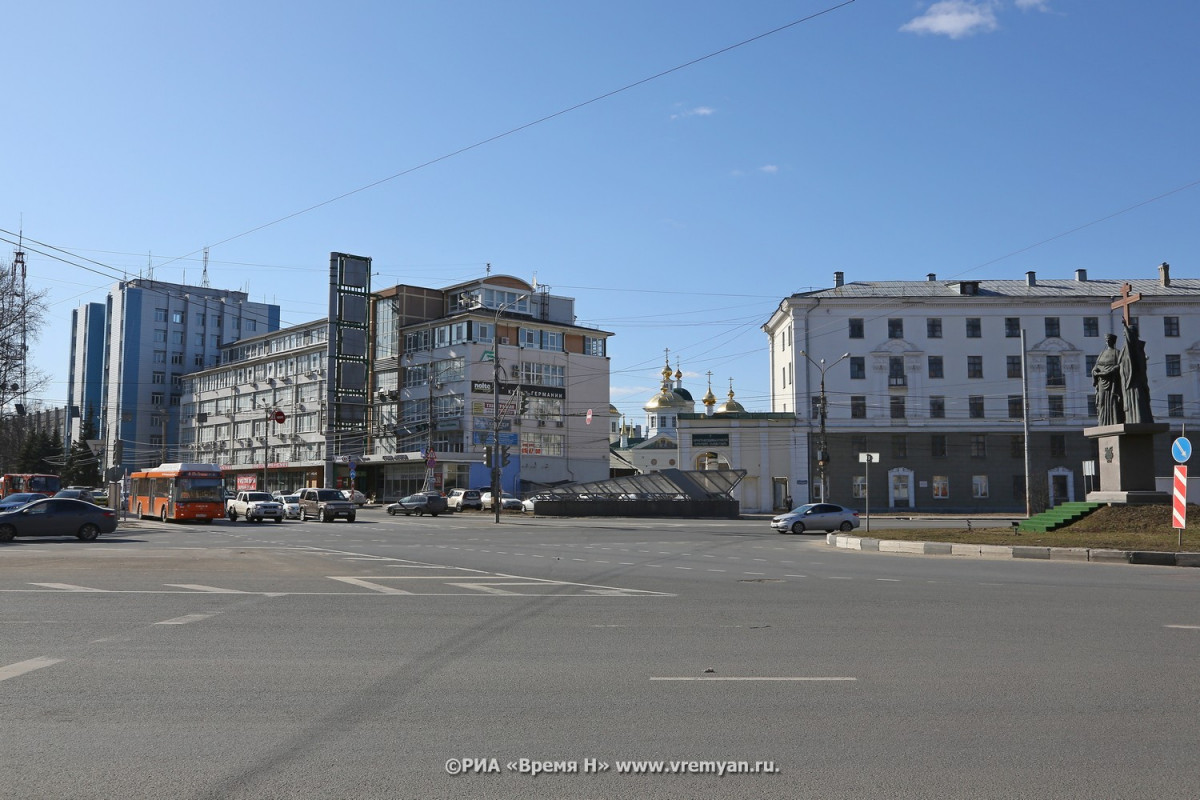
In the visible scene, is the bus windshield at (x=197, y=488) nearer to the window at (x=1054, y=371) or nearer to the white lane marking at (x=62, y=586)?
the white lane marking at (x=62, y=586)

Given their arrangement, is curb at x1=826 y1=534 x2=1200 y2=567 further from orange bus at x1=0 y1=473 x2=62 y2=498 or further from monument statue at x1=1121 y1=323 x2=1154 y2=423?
orange bus at x1=0 y1=473 x2=62 y2=498

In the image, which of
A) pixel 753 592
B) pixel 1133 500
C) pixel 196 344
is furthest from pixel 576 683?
pixel 196 344

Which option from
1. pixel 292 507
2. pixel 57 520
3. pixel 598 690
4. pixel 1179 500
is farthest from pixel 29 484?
pixel 598 690

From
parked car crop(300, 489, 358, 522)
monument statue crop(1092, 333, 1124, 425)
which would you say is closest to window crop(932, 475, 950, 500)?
monument statue crop(1092, 333, 1124, 425)

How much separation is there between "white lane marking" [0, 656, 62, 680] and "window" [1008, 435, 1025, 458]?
69881 mm

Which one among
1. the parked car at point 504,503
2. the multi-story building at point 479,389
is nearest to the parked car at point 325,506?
the parked car at point 504,503

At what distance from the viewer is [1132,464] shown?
2847cm

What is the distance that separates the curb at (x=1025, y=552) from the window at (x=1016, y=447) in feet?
149

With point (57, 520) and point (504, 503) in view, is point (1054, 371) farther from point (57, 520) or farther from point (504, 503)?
point (57, 520)

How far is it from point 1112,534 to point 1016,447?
46.6 metres

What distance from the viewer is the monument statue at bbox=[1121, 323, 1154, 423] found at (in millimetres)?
28156

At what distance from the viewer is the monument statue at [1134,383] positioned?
2816 centimetres

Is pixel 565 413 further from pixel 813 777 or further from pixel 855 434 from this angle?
pixel 813 777

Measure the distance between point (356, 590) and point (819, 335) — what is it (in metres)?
59.6
